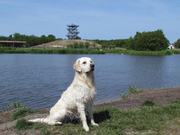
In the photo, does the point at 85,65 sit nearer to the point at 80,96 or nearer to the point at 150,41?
the point at 80,96

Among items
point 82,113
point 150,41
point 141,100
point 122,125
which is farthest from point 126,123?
point 150,41

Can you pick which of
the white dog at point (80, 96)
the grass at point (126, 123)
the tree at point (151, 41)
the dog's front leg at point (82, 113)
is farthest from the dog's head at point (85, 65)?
the tree at point (151, 41)

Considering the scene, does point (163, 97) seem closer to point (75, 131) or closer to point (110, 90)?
point (75, 131)

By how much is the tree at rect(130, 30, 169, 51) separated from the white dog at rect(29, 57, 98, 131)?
15336 cm

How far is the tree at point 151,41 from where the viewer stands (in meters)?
165

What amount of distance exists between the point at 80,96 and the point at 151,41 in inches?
6077

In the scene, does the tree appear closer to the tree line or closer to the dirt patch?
the tree line

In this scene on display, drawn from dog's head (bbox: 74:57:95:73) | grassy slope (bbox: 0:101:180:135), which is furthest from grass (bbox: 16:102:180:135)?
dog's head (bbox: 74:57:95:73)

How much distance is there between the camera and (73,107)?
38.0 feet

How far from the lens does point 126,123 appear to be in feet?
39.2

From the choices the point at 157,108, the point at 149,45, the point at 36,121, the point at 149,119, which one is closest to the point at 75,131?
the point at 36,121

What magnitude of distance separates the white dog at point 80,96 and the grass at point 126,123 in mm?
291

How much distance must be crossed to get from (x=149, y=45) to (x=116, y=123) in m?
156

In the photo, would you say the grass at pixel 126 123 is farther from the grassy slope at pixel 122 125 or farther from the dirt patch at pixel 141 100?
the dirt patch at pixel 141 100
